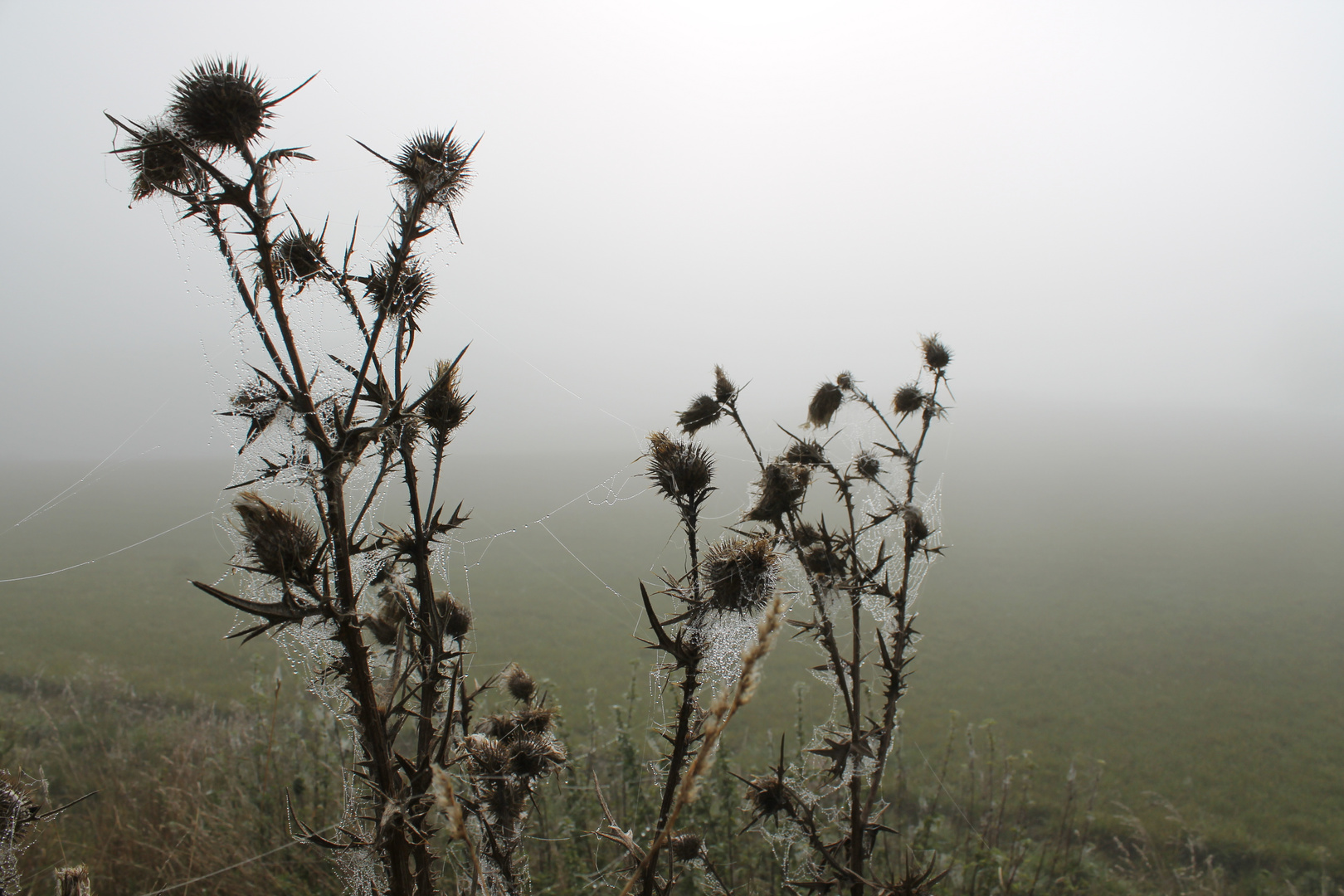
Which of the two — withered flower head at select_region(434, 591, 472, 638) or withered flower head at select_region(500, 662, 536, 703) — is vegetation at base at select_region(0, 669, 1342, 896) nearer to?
withered flower head at select_region(500, 662, 536, 703)

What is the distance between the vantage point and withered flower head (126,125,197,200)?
4.20 feet

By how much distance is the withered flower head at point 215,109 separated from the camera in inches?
51.2

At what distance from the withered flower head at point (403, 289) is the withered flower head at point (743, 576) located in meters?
1.00

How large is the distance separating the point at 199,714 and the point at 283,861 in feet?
14.5

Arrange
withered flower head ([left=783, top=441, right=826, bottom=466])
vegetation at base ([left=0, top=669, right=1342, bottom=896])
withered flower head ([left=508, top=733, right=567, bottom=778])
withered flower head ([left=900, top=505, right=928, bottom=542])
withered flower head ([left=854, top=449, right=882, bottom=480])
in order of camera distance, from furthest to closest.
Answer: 1. vegetation at base ([left=0, top=669, right=1342, bottom=896])
2. withered flower head ([left=854, top=449, right=882, bottom=480])
3. withered flower head ([left=783, top=441, right=826, bottom=466])
4. withered flower head ([left=900, top=505, right=928, bottom=542])
5. withered flower head ([left=508, top=733, right=567, bottom=778])

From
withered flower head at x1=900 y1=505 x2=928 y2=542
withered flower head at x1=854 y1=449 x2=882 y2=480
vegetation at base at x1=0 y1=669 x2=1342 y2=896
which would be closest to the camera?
withered flower head at x1=900 y1=505 x2=928 y2=542

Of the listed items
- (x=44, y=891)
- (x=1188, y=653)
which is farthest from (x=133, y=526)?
(x=1188, y=653)

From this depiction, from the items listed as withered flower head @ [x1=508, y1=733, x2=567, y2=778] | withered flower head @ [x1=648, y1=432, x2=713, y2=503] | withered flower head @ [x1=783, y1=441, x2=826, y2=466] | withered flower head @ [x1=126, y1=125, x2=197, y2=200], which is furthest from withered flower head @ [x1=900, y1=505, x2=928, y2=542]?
withered flower head @ [x1=126, y1=125, x2=197, y2=200]

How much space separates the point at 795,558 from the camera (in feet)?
7.27

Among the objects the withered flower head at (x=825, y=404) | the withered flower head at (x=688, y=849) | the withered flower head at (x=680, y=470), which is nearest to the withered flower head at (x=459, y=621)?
the withered flower head at (x=680, y=470)

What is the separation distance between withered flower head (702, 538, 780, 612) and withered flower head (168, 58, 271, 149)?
4.90ft

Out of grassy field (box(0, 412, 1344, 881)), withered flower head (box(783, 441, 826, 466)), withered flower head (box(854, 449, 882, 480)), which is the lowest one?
grassy field (box(0, 412, 1344, 881))

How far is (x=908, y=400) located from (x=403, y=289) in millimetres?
2294

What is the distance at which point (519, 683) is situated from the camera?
2234 millimetres
